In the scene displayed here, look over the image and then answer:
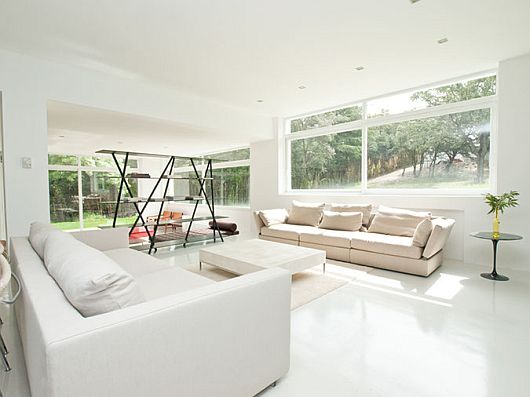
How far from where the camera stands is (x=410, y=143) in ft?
15.2

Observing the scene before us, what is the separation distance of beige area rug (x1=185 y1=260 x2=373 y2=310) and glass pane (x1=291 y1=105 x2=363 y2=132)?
2.81 m

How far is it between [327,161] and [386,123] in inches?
52.5

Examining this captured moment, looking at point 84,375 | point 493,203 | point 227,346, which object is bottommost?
point 227,346

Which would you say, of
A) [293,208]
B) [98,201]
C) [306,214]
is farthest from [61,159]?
[306,214]

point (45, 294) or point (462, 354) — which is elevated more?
point (45, 294)

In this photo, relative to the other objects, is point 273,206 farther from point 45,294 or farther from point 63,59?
point 45,294

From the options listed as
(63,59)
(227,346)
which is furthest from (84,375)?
(63,59)

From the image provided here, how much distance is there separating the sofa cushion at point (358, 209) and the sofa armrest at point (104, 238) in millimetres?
3282

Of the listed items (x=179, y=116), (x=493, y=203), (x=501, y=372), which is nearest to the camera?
(x=501, y=372)

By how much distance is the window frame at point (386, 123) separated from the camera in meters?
3.90

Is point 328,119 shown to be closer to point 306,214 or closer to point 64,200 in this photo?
point 306,214

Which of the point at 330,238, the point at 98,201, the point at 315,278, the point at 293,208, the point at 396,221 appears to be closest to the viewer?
the point at 315,278

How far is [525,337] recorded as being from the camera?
208 cm

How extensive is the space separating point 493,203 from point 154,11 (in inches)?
162
